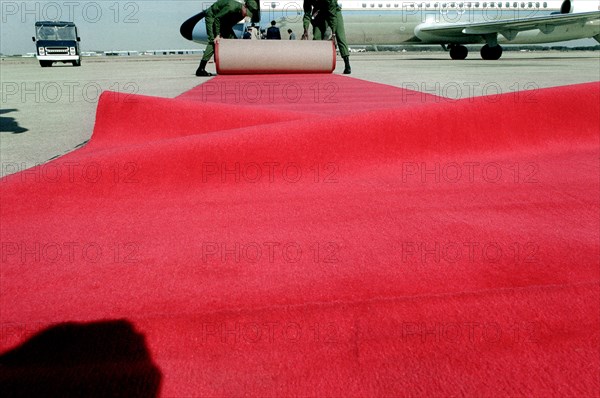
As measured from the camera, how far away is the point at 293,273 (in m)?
0.88

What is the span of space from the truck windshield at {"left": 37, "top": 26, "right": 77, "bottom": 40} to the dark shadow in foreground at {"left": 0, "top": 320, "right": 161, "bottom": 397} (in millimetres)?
20412

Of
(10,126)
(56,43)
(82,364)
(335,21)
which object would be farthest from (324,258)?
(56,43)

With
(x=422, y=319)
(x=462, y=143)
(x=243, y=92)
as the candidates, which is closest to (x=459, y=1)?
(x=243, y=92)

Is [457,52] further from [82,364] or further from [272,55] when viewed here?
[82,364]

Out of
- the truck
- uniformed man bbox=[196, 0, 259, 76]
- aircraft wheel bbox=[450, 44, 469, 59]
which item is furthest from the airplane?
uniformed man bbox=[196, 0, 259, 76]

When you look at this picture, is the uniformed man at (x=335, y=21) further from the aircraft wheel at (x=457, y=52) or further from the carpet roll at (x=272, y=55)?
the aircraft wheel at (x=457, y=52)

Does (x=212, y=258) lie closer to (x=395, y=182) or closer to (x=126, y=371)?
(x=126, y=371)

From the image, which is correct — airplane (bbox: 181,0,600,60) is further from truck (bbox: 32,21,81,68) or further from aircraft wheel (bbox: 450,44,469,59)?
truck (bbox: 32,21,81,68)

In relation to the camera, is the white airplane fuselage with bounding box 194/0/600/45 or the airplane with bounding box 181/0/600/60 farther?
the white airplane fuselage with bounding box 194/0/600/45

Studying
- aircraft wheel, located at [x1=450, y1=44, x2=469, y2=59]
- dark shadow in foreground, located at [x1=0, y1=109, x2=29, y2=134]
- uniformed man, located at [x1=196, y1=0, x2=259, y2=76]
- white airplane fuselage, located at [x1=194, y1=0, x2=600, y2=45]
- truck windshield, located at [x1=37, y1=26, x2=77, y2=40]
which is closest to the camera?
dark shadow in foreground, located at [x1=0, y1=109, x2=29, y2=134]

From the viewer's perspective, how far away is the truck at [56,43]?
17562 millimetres

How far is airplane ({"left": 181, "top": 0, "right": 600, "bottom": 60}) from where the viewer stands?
1642cm

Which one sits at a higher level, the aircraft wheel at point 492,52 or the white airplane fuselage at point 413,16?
the white airplane fuselage at point 413,16

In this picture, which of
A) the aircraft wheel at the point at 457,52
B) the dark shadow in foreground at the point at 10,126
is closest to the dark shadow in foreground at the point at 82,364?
the dark shadow in foreground at the point at 10,126
